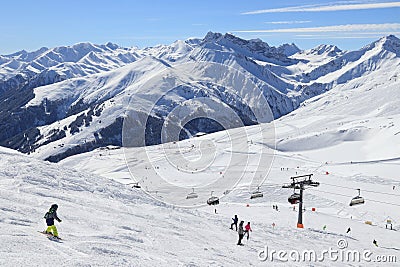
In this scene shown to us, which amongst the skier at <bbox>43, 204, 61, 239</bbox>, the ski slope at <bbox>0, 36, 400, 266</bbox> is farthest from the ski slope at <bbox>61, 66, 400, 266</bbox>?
the skier at <bbox>43, 204, 61, 239</bbox>

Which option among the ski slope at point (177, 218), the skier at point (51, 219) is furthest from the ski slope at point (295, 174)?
the skier at point (51, 219)

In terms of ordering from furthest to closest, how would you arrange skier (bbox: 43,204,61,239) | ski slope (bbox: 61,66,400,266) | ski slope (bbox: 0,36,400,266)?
ski slope (bbox: 61,66,400,266)
skier (bbox: 43,204,61,239)
ski slope (bbox: 0,36,400,266)

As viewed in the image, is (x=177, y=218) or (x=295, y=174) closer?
(x=177, y=218)

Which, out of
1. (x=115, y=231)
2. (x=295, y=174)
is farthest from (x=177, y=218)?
(x=295, y=174)

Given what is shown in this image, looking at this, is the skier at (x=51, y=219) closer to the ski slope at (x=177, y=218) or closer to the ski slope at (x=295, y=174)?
the ski slope at (x=177, y=218)

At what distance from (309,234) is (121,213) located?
47.7ft

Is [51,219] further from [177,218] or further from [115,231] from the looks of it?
[177,218]

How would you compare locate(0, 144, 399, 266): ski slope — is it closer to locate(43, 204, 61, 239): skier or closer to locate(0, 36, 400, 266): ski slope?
locate(0, 36, 400, 266): ski slope

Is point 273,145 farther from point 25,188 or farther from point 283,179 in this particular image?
point 25,188

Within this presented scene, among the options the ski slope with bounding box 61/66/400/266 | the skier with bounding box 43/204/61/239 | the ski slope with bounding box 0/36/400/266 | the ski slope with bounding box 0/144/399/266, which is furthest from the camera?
the ski slope with bounding box 61/66/400/266

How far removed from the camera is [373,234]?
36312 mm

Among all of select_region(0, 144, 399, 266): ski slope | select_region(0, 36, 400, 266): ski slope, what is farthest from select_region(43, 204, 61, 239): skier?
select_region(0, 36, 400, 266): ski slope

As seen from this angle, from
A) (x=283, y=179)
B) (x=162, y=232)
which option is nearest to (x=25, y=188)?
(x=162, y=232)

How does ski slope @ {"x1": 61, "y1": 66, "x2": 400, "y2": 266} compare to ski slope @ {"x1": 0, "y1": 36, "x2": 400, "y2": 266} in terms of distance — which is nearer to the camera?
ski slope @ {"x1": 0, "y1": 36, "x2": 400, "y2": 266}
